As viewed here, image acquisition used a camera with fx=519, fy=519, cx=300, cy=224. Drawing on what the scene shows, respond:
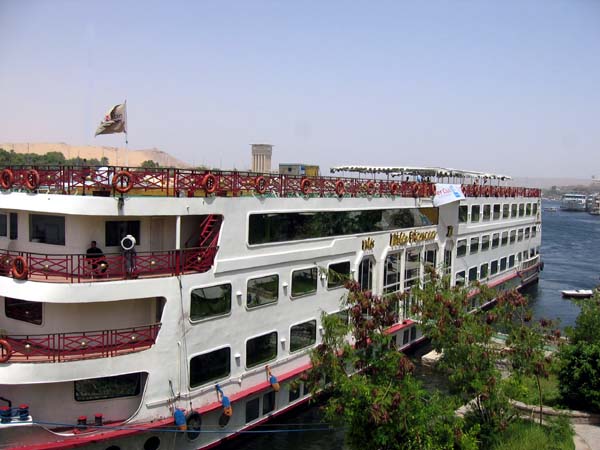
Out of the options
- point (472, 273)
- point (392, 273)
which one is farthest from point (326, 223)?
point (472, 273)

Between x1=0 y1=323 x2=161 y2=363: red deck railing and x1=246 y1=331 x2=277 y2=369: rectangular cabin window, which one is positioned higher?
x1=0 y1=323 x2=161 y2=363: red deck railing

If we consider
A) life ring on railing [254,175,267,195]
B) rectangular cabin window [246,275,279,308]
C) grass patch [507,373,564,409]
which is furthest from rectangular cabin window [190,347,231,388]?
grass patch [507,373,564,409]

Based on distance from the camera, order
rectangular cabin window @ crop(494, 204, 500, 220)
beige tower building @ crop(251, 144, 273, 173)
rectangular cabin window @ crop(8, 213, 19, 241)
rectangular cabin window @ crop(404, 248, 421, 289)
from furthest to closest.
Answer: rectangular cabin window @ crop(494, 204, 500, 220)
beige tower building @ crop(251, 144, 273, 173)
rectangular cabin window @ crop(404, 248, 421, 289)
rectangular cabin window @ crop(8, 213, 19, 241)

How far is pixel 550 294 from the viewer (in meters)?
42.0

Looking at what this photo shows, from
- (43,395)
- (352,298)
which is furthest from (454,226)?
(43,395)

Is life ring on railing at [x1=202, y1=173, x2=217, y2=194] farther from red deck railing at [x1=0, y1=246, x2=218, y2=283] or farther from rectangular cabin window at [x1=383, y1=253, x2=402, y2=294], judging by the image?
rectangular cabin window at [x1=383, y1=253, x2=402, y2=294]

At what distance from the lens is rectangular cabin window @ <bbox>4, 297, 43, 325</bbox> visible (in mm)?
12448

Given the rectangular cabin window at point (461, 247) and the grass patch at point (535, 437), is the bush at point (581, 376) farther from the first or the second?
the rectangular cabin window at point (461, 247)

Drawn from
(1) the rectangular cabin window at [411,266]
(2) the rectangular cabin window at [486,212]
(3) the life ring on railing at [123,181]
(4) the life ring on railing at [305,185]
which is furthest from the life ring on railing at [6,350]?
(2) the rectangular cabin window at [486,212]

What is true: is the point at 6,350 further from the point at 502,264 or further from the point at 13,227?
the point at 502,264

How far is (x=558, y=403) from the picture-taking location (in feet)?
53.2

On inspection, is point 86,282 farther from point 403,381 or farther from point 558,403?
point 558,403

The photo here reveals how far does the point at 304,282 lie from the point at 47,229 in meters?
7.66

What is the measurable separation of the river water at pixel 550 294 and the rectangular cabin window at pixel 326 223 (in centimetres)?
581
